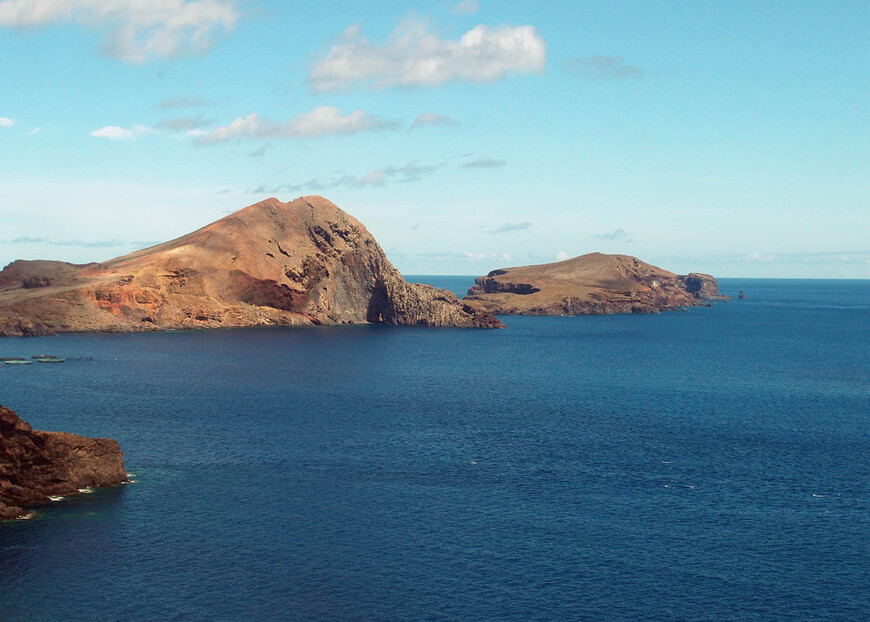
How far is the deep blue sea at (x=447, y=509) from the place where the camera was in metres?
63.1

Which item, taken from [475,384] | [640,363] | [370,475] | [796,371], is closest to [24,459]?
[370,475]

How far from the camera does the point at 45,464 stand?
84.8 m

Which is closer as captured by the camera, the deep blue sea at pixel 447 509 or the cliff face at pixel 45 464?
the deep blue sea at pixel 447 509

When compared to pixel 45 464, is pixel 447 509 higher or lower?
lower

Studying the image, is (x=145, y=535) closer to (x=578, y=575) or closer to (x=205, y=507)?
(x=205, y=507)

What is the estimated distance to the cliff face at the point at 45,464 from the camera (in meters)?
81.2

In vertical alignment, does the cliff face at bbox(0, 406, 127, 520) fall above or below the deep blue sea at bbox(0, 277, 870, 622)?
above

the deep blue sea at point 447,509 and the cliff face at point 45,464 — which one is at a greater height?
the cliff face at point 45,464

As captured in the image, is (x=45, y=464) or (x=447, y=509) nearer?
(x=447, y=509)

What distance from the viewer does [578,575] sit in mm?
67500

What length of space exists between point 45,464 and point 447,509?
4080 cm

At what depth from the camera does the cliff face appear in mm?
81188

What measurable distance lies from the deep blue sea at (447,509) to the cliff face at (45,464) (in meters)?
2.52

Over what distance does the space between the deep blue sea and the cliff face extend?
2.52m
